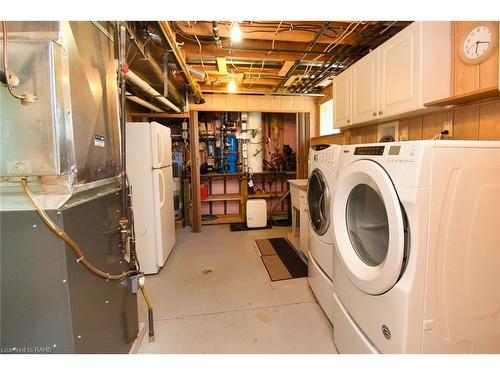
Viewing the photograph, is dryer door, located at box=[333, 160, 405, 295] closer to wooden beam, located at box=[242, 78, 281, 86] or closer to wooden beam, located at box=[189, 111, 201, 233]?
wooden beam, located at box=[242, 78, 281, 86]

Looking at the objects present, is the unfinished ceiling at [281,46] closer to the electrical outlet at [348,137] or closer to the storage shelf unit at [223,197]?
the electrical outlet at [348,137]

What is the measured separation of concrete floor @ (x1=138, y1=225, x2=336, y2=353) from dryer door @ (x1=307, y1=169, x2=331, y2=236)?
0.71 m

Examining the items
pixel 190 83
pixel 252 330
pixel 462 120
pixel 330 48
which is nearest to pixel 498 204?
pixel 462 120

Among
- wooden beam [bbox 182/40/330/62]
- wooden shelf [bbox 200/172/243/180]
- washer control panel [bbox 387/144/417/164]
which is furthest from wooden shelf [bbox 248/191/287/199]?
washer control panel [bbox 387/144/417/164]

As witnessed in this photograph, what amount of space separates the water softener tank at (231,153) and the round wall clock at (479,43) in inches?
143

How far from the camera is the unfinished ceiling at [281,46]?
2.06 m

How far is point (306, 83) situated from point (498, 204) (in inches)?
123

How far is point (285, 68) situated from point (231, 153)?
2074 millimetres

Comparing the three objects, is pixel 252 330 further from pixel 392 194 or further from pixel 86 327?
pixel 392 194

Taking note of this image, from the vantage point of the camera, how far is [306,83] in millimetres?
3635

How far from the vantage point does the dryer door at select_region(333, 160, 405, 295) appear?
3.26ft

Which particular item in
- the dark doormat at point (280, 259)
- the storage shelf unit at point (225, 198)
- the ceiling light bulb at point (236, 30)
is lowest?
the dark doormat at point (280, 259)

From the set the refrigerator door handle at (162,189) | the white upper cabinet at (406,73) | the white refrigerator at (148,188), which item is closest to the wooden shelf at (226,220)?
the white refrigerator at (148,188)

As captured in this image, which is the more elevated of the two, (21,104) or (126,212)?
(21,104)
